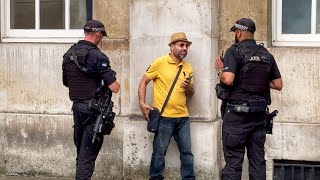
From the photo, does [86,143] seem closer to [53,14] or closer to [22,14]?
[53,14]

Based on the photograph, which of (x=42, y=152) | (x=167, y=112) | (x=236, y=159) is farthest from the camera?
(x=42, y=152)

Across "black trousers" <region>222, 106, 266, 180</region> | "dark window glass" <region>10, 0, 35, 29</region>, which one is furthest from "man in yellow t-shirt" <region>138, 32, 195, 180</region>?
"dark window glass" <region>10, 0, 35, 29</region>

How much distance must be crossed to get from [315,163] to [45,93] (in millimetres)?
3615

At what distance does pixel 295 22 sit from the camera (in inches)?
337

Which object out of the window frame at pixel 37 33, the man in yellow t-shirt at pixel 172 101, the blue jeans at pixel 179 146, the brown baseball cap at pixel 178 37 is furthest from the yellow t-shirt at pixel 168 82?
the window frame at pixel 37 33

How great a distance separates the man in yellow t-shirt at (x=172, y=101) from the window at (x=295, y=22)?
1.28 metres

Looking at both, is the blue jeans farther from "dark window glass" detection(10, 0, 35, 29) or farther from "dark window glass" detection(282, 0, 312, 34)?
"dark window glass" detection(10, 0, 35, 29)

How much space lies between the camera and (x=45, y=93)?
9.09 m

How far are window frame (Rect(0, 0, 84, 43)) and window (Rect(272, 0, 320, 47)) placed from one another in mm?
2599

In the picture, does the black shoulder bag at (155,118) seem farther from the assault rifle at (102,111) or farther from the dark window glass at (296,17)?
the dark window glass at (296,17)

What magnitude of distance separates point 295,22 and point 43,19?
3.41 metres

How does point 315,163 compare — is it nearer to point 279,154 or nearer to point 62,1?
point 279,154

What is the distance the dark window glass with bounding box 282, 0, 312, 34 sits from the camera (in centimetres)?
853

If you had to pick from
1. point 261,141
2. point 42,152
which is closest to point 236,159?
point 261,141
